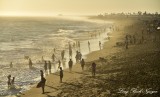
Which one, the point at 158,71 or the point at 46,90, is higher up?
the point at 158,71

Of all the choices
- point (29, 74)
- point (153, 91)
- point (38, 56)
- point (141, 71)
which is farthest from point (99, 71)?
point (38, 56)

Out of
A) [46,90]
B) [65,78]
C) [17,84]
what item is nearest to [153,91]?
[46,90]

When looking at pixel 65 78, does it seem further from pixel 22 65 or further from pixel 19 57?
pixel 19 57

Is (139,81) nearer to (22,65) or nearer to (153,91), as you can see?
(153,91)

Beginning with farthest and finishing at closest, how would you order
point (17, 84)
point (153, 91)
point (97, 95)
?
point (17, 84) → point (97, 95) → point (153, 91)

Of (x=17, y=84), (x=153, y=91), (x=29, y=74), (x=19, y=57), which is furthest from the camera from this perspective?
(x=19, y=57)

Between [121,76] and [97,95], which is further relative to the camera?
[121,76]

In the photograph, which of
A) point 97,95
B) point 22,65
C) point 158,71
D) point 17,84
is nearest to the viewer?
point 97,95

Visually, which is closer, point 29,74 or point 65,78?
point 65,78

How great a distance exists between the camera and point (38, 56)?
1946 inches

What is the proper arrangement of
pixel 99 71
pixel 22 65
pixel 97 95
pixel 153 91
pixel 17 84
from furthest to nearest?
1. pixel 22 65
2. pixel 99 71
3. pixel 17 84
4. pixel 97 95
5. pixel 153 91

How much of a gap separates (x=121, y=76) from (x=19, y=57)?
2644cm

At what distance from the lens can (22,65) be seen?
4088cm

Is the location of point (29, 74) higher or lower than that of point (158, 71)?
lower
